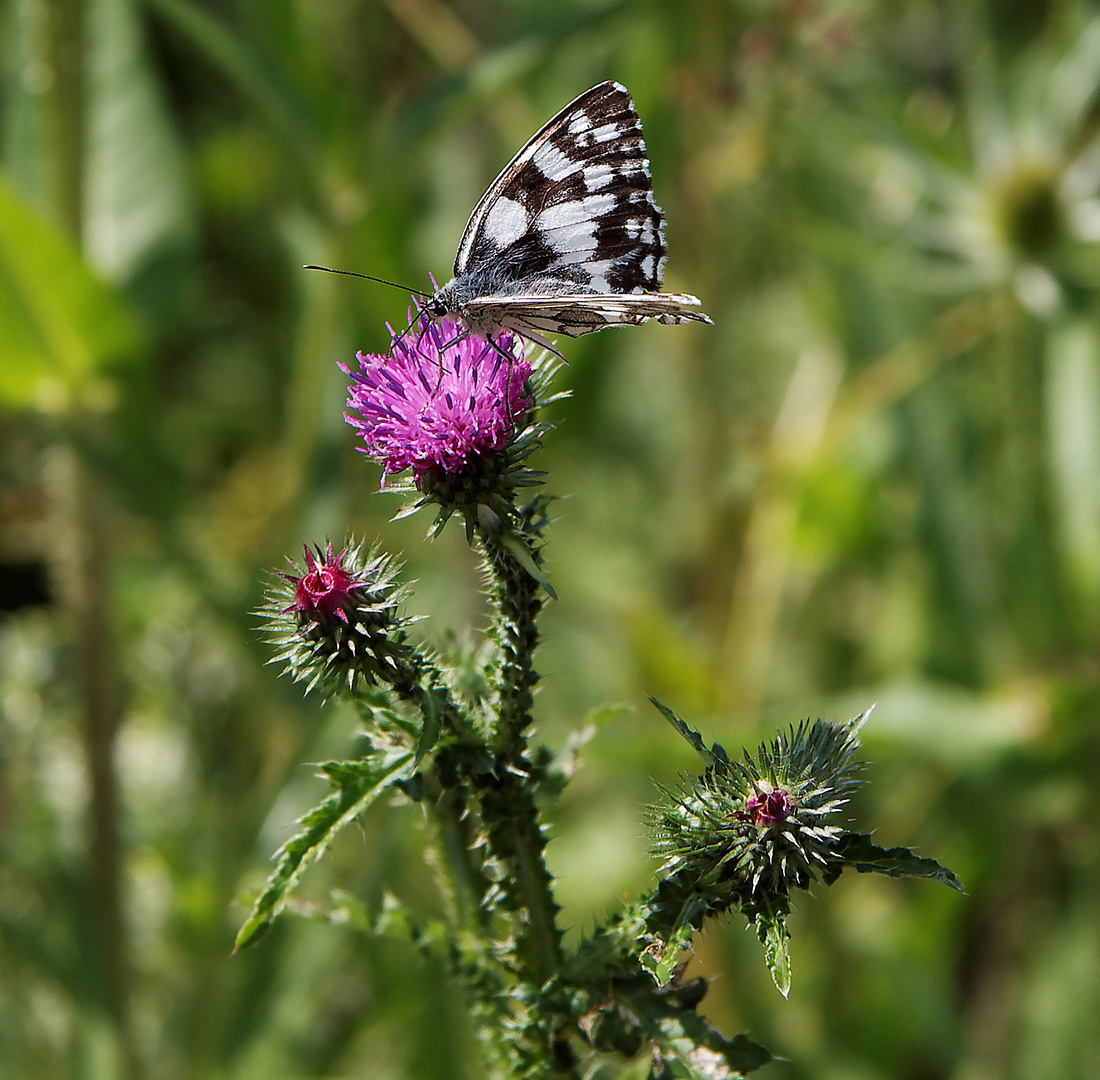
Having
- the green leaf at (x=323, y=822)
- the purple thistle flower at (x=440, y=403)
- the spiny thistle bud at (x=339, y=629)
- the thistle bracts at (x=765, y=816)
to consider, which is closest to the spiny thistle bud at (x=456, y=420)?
the purple thistle flower at (x=440, y=403)

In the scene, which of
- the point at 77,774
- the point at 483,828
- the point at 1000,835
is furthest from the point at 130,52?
the point at 1000,835

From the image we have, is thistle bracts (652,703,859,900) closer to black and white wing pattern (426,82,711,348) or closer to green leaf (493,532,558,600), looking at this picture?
green leaf (493,532,558,600)

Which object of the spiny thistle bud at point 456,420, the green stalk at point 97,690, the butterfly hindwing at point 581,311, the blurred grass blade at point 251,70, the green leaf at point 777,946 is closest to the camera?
the green leaf at point 777,946


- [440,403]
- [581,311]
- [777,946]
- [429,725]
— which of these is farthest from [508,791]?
[581,311]

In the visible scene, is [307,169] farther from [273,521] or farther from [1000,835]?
[1000,835]

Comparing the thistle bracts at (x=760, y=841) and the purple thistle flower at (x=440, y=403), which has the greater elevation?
the purple thistle flower at (x=440, y=403)

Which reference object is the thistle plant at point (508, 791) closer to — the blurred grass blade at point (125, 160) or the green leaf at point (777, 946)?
the green leaf at point (777, 946)

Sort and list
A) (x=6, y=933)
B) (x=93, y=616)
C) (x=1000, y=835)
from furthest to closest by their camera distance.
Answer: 1. (x=1000, y=835)
2. (x=93, y=616)
3. (x=6, y=933)
